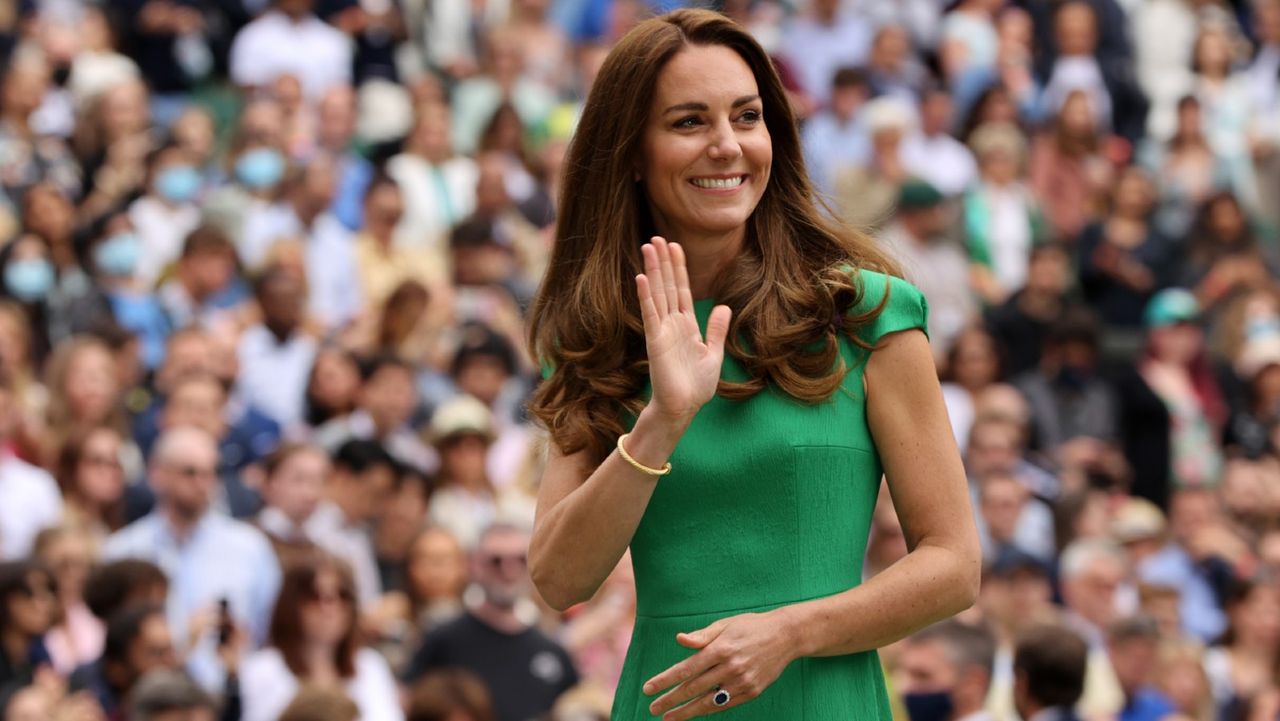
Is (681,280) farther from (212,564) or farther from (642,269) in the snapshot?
(212,564)

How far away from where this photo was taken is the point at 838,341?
3459 mm

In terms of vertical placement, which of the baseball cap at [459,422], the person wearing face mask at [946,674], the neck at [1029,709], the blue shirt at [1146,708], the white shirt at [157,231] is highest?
the neck at [1029,709]

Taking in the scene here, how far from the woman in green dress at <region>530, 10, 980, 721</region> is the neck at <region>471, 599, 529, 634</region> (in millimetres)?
4945

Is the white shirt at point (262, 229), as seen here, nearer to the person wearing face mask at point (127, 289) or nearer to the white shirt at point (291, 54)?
the person wearing face mask at point (127, 289)

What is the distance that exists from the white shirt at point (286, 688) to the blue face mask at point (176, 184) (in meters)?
4.84

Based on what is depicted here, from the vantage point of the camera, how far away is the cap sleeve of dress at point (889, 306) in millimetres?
3463

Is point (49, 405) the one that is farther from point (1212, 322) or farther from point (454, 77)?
point (1212, 322)

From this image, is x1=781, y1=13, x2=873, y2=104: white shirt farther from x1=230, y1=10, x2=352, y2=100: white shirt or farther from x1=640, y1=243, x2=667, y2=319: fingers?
x1=640, y1=243, x2=667, y2=319: fingers

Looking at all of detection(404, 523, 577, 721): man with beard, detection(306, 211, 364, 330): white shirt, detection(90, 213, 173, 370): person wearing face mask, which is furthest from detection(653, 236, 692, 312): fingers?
detection(306, 211, 364, 330): white shirt

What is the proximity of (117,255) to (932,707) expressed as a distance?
5537mm

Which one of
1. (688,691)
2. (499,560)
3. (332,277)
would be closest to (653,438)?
(688,691)

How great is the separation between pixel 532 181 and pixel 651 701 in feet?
34.9

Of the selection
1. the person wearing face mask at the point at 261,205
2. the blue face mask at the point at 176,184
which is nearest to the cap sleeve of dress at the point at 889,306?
the person wearing face mask at the point at 261,205

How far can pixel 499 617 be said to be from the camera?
855cm
